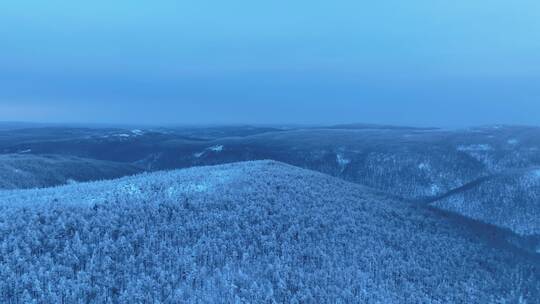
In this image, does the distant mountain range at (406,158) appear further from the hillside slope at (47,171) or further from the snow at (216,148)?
the hillside slope at (47,171)

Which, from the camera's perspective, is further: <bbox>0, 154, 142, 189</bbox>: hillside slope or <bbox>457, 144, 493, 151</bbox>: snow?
<bbox>457, 144, 493, 151</bbox>: snow

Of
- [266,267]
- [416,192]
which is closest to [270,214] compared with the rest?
[266,267]

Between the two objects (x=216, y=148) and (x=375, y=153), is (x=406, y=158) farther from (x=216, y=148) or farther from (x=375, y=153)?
(x=216, y=148)

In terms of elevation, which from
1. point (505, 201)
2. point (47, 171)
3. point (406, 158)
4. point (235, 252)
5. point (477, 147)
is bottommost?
point (505, 201)

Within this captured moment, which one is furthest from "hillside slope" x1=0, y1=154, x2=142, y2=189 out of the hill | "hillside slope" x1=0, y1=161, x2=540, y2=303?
the hill

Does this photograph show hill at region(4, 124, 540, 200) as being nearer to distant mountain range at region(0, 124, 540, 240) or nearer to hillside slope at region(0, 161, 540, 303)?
distant mountain range at region(0, 124, 540, 240)

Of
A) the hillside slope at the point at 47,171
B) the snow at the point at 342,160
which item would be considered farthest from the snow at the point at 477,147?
the hillside slope at the point at 47,171

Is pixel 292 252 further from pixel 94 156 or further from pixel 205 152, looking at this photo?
pixel 94 156

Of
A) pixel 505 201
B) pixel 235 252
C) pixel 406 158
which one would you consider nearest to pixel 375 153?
pixel 406 158
